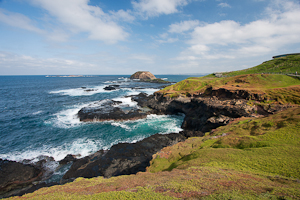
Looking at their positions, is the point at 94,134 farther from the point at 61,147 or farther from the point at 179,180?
the point at 179,180

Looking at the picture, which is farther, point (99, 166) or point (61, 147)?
point (61, 147)

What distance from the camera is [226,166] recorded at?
8.51m

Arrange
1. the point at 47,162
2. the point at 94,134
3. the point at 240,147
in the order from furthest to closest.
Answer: the point at 94,134 < the point at 47,162 < the point at 240,147

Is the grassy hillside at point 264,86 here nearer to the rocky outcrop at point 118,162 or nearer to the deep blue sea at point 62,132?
the deep blue sea at point 62,132

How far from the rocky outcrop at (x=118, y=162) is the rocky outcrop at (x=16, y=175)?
4.55 meters

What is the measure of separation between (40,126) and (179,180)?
37.0m

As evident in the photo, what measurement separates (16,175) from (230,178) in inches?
938

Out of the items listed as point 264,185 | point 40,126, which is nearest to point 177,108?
point 264,185

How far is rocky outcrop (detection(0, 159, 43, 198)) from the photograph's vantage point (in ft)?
48.8

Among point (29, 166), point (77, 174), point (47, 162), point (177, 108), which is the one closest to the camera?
point (77, 174)

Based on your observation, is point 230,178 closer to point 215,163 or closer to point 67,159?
point 215,163


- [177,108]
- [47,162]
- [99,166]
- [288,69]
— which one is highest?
[288,69]

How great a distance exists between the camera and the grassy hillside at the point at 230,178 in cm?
569

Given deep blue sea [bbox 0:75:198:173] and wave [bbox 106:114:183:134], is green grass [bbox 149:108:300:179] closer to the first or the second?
deep blue sea [bbox 0:75:198:173]
